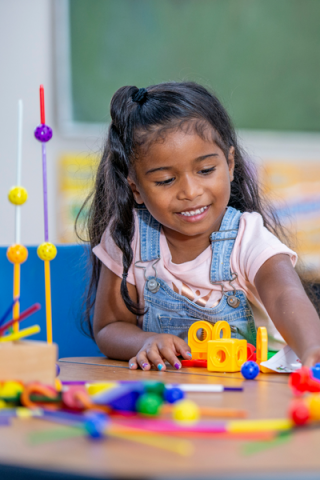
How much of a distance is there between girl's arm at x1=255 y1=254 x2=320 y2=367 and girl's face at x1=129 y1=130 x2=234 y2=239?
15 cm

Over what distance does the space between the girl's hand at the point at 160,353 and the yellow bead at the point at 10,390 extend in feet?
1.01

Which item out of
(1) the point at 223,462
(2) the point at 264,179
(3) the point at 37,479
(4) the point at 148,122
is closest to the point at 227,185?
(4) the point at 148,122

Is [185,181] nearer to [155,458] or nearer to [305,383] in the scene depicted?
[305,383]

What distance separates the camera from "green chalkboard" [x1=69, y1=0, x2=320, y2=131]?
2.25 m

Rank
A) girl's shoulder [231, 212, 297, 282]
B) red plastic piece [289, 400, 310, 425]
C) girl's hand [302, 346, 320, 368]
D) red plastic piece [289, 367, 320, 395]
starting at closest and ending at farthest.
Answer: red plastic piece [289, 400, 310, 425] → red plastic piece [289, 367, 320, 395] → girl's hand [302, 346, 320, 368] → girl's shoulder [231, 212, 297, 282]

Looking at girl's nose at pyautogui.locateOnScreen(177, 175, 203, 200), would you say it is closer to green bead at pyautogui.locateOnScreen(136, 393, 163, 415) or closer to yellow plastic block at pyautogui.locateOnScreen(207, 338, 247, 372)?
yellow plastic block at pyautogui.locateOnScreen(207, 338, 247, 372)

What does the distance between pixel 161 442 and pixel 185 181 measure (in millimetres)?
635

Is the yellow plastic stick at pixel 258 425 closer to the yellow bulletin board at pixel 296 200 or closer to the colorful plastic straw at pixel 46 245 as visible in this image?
the colorful plastic straw at pixel 46 245

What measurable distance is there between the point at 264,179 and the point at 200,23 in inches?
28.1

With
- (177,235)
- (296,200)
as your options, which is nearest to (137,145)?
(177,235)

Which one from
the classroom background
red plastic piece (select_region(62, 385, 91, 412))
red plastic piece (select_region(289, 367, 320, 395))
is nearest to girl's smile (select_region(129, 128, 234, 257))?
red plastic piece (select_region(289, 367, 320, 395))

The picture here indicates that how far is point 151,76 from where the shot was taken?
2348mm

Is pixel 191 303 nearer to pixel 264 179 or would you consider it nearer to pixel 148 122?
pixel 148 122

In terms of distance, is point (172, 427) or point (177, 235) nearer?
point (172, 427)
